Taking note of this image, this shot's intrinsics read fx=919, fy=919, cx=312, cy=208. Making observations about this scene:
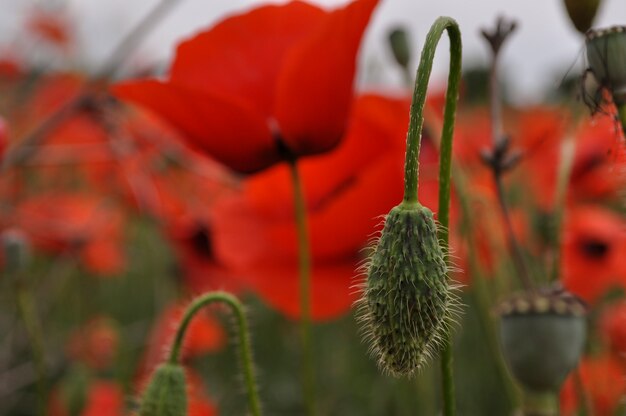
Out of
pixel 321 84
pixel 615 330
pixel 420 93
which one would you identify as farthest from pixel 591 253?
pixel 420 93

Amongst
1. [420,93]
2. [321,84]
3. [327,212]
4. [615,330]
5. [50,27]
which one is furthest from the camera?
[50,27]

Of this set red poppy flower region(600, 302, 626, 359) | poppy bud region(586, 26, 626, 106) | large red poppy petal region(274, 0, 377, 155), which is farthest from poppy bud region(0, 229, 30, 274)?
red poppy flower region(600, 302, 626, 359)

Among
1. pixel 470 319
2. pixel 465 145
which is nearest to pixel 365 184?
pixel 465 145

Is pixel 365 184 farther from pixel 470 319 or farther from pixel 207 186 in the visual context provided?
pixel 207 186

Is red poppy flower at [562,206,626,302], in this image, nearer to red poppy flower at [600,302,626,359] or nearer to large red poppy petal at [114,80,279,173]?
red poppy flower at [600,302,626,359]

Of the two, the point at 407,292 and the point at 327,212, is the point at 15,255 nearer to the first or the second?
the point at 327,212

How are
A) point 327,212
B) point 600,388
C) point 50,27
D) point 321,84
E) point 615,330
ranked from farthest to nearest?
point 50,27, point 615,330, point 600,388, point 327,212, point 321,84
